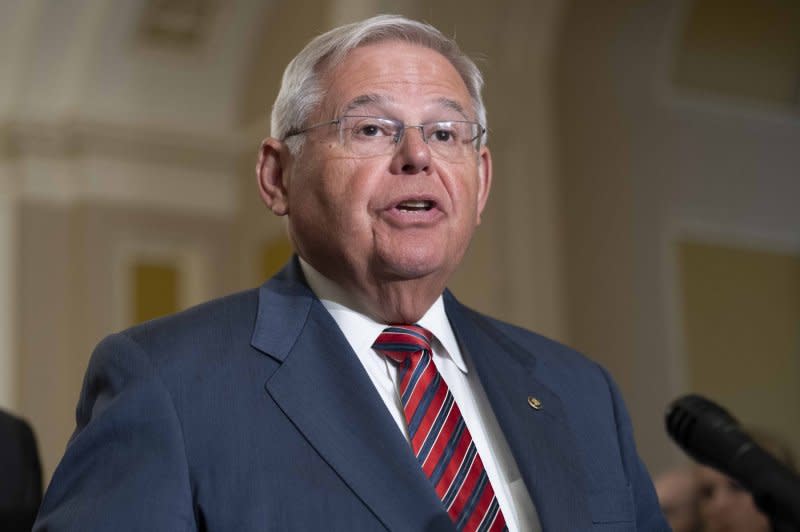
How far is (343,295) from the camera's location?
96.7 inches

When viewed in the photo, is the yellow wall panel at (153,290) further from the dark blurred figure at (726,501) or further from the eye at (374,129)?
the eye at (374,129)

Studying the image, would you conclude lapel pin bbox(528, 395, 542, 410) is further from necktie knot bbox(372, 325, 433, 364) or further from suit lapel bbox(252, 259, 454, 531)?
suit lapel bbox(252, 259, 454, 531)

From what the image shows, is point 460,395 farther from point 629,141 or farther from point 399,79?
point 629,141

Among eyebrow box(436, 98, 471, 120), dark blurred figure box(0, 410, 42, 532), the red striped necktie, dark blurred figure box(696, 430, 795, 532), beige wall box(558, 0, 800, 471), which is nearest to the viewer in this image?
the red striped necktie

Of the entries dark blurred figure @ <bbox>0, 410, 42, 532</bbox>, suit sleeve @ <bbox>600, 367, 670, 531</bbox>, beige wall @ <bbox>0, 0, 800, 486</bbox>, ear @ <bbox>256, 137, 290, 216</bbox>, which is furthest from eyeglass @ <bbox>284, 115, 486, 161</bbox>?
beige wall @ <bbox>0, 0, 800, 486</bbox>

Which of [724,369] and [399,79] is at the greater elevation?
[399,79]

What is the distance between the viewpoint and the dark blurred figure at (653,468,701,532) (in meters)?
4.10

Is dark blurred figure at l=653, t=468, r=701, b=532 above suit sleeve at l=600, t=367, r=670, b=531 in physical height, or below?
below

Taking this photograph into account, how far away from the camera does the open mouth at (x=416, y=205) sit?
7.73ft

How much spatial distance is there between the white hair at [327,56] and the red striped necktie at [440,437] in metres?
0.40

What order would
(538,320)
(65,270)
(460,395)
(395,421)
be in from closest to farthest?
(395,421) < (460,395) < (538,320) < (65,270)

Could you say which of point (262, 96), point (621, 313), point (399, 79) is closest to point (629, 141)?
point (621, 313)

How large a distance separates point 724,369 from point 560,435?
591 cm

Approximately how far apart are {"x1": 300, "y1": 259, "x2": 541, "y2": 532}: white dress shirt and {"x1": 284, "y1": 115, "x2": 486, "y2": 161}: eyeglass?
241mm
